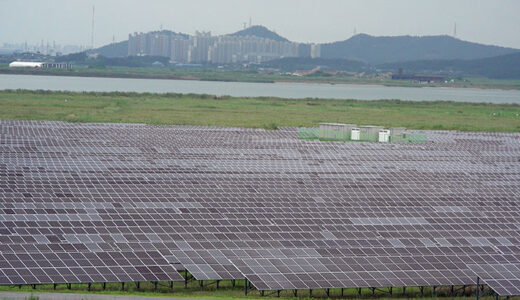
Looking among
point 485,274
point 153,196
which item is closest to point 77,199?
point 153,196

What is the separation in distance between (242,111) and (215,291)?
84.5 m

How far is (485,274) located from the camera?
33531 millimetres

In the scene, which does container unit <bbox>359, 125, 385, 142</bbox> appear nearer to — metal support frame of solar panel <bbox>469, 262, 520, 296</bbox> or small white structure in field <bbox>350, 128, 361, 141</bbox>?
small white structure in field <bbox>350, 128, 361, 141</bbox>

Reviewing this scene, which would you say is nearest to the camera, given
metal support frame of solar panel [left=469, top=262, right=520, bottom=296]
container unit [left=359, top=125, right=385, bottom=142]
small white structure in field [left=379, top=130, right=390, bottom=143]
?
metal support frame of solar panel [left=469, top=262, right=520, bottom=296]

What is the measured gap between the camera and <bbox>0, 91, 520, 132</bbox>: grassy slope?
96125 millimetres

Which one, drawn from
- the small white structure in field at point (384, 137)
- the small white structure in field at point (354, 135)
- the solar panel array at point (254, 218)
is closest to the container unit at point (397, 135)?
the small white structure in field at point (384, 137)

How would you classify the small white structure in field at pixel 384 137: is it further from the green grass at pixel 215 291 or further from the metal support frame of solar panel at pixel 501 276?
the green grass at pixel 215 291

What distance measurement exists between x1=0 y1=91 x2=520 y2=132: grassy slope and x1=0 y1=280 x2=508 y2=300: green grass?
5515 centimetres

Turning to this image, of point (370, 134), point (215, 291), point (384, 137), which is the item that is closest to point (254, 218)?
point (215, 291)

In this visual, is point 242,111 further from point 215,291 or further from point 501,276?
point 501,276

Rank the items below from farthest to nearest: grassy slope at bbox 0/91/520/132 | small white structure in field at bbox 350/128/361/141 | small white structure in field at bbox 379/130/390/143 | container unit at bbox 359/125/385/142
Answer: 1. grassy slope at bbox 0/91/520/132
2. small white structure in field at bbox 350/128/361/141
3. container unit at bbox 359/125/385/142
4. small white structure in field at bbox 379/130/390/143

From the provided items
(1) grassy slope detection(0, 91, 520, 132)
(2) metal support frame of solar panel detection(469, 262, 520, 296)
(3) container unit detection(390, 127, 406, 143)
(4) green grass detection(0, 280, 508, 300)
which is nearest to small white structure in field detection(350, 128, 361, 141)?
(3) container unit detection(390, 127, 406, 143)

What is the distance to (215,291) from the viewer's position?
3288 centimetres

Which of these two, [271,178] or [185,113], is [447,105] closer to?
[185,113]
